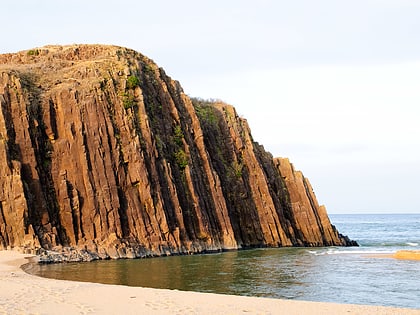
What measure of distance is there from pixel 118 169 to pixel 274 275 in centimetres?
2569

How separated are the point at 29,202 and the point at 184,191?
65.0 ft

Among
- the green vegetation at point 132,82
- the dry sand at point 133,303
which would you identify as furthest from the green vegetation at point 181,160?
the dry sand at point 133,303

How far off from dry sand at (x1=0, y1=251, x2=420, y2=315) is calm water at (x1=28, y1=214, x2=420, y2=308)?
631 centimetres

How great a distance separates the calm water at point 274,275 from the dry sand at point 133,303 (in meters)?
6.31

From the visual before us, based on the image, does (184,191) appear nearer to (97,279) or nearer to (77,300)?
(97,279)

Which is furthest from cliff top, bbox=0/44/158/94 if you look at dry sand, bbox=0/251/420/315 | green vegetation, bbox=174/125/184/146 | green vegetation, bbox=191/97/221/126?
dry sand, bbox=0/251/420/315

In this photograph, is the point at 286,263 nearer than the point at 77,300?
No

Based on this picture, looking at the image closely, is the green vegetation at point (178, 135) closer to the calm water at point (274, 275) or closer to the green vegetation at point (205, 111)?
the green vegetation at point (205, 111)

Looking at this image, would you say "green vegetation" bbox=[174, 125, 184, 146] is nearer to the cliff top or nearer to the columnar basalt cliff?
the columnar basalt cliff

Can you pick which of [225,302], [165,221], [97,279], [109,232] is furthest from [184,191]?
[225,302]

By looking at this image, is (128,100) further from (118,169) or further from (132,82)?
(118,169)

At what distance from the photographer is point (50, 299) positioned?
2794 centimetres

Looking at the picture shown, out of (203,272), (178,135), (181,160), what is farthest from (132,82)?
(203,272)

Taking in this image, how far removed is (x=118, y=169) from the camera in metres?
66.3
